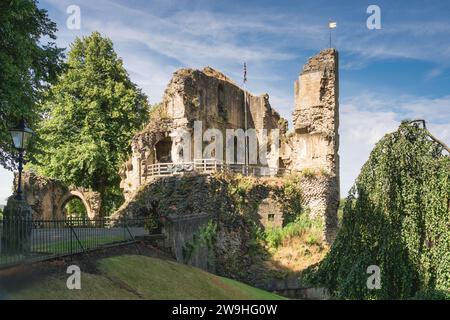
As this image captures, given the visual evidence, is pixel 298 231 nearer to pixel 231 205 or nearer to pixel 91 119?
pixel 231 205

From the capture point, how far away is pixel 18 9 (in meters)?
17.1

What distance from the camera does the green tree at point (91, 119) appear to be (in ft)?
110

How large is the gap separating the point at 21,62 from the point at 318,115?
18.4 metres

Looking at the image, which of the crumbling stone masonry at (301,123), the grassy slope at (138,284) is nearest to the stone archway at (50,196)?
the crumbling stone masonry at (301,123)

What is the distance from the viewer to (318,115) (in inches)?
1199

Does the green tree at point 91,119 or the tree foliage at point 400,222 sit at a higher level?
the green tree at point 91,119

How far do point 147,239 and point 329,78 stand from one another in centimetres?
1753

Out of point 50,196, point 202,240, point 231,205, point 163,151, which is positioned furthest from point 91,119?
point 202,240

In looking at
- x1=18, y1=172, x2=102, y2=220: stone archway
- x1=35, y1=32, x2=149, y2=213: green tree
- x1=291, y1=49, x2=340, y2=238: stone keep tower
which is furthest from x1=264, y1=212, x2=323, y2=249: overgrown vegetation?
x1=35, y1=32, x2=149, y2=213: green tree

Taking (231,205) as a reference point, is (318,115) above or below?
above

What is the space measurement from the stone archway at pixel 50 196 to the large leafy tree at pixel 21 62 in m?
9.34

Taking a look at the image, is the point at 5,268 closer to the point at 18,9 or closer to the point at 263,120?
the point at 18,9

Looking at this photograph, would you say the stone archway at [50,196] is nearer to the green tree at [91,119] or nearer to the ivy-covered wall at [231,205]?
the green tree at [91,119]
